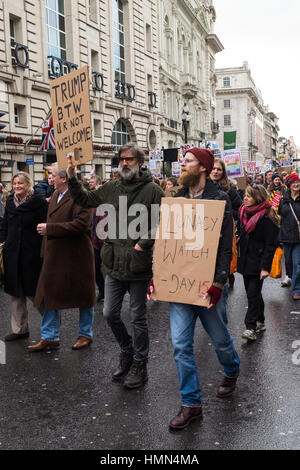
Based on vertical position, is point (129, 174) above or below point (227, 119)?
below

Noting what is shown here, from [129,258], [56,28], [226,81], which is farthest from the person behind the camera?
[226,81]

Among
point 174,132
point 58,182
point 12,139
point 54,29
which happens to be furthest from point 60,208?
point 174,132

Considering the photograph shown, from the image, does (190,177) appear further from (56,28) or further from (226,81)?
(226,81)

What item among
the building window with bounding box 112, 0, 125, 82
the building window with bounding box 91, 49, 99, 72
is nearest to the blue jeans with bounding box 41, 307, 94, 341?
the building window with bounding box 91, 49, 99, 72

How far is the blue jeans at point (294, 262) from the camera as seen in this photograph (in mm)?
8211

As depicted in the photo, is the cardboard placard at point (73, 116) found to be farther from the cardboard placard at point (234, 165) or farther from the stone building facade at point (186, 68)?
the stone building facade at point (186, 68)

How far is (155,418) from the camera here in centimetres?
400

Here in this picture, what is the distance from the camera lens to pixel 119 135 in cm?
3450

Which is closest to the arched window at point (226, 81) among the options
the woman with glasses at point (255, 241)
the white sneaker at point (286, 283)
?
the white sneaker at point (286, 283)

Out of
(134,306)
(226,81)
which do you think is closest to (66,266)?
(134,306)

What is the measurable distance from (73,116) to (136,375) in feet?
8.18

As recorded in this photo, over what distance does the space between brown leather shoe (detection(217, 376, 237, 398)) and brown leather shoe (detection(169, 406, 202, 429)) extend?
0.48m

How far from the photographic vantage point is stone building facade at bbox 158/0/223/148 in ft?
146

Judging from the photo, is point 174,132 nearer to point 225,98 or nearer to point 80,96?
point 80,96
